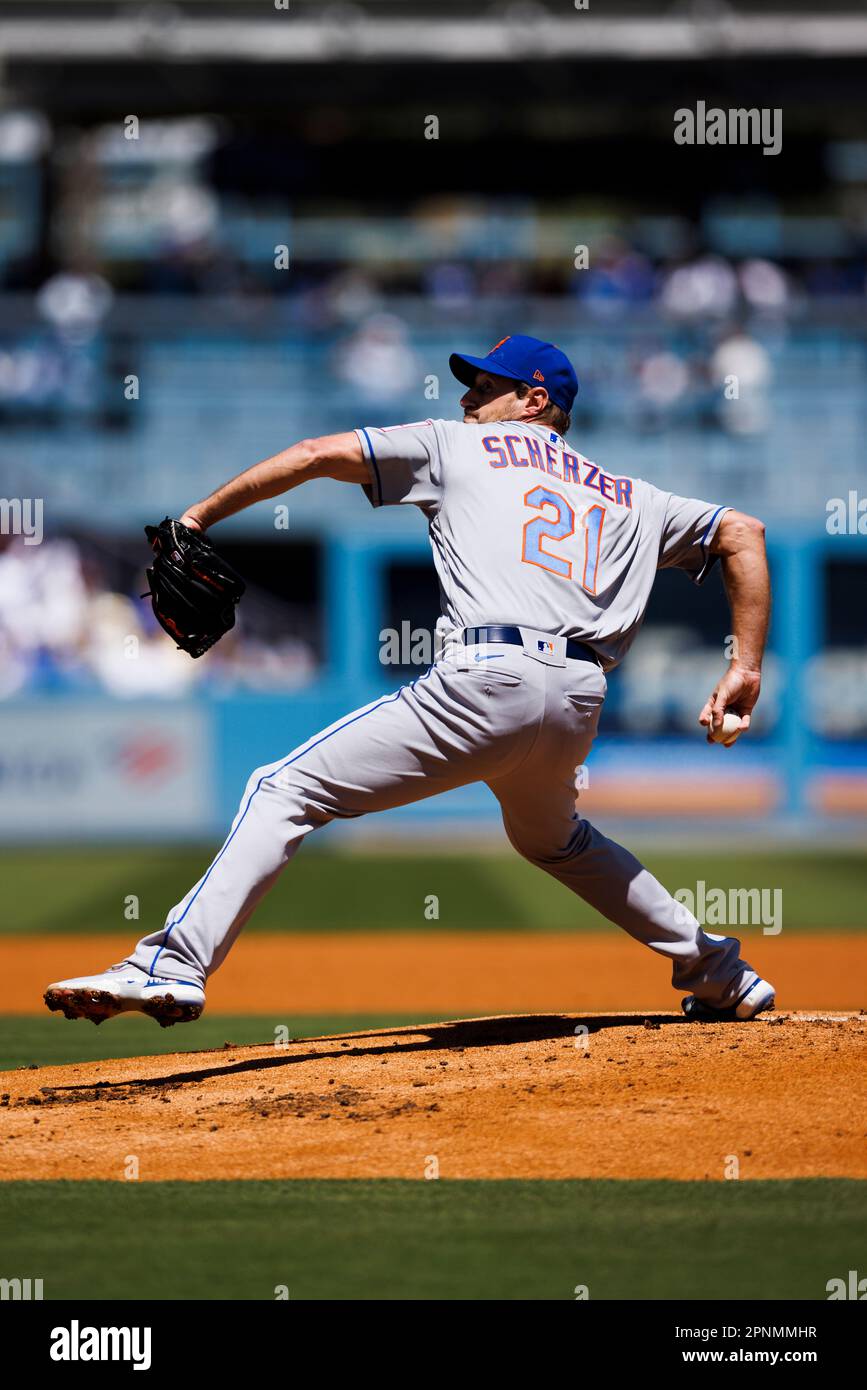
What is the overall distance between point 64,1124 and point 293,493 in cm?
1324

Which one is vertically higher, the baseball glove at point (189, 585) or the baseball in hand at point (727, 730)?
the baseball glove at point (189, 585)

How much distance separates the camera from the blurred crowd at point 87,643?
47.9 ft

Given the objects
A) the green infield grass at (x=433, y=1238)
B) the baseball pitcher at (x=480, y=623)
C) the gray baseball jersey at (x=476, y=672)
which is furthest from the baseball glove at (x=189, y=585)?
the green infield grass at (x=433, y=1238)

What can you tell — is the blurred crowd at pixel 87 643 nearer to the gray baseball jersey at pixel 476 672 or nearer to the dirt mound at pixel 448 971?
the dirt mound at pixel 448 971

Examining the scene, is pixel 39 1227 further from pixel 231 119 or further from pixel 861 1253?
pixel 231 119

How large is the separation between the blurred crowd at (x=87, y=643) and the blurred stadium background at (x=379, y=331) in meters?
0.03

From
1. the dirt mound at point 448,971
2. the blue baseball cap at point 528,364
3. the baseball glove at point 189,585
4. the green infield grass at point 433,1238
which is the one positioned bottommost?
the green infield grass at point 433,1238

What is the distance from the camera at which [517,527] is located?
3.90m

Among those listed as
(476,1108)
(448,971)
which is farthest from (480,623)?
(448,971)

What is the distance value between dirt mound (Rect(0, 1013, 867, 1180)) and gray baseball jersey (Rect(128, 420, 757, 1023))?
1.34 ft

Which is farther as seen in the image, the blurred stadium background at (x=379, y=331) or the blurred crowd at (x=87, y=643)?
the blurred stadium background at (x=379, y=331)

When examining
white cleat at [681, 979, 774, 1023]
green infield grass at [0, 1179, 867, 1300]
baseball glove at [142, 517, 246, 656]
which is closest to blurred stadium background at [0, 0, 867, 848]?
white cleat at [681, 979, 774, 1023]

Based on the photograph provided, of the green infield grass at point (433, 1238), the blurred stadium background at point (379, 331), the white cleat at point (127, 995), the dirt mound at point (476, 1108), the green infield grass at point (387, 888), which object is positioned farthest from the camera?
the blurred stadium background at point (379, 331)
